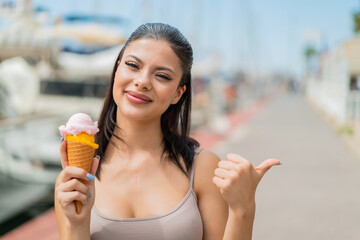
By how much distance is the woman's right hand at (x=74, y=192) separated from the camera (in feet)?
4.60

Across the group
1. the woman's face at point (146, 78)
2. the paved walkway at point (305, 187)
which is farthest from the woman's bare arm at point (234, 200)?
the paved walkway at point (305, 187)

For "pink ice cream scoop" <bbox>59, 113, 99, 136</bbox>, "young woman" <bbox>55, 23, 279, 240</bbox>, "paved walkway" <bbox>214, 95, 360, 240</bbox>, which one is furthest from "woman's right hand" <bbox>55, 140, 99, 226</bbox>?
"paved walkway" <bbox>214, 95, 360, 240</bbox>

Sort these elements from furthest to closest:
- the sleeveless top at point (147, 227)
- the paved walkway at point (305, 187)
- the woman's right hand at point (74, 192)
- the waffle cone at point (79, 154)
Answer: the paved walkway at point (305, 187), the sleeveless top at point (147, 227), the waffle cone at point (79, 154), the woman's right hand at point (74, 192)

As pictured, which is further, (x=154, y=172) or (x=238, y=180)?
(x=154, y=172)

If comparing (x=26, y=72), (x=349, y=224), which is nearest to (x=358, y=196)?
(x=349, y=224)

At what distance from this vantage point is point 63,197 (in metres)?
1.41

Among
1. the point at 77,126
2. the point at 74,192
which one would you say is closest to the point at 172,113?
the point at 77,126

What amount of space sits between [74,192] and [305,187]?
653 centimetres

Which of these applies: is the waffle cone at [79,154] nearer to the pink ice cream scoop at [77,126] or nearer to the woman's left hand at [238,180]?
the pink ice cream scoop at [77,126]

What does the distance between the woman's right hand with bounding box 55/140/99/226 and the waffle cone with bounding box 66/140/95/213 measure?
39 millimetres

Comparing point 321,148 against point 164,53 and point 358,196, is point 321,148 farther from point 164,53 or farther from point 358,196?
point 164,53

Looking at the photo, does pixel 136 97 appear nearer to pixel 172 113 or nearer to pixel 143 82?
pixel 143 82

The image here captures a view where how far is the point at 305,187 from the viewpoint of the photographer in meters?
7.35

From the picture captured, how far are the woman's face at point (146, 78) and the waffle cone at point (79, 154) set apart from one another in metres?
0.26
